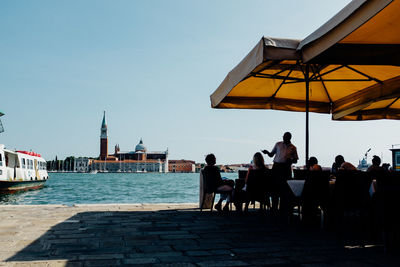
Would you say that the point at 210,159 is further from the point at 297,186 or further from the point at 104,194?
the point at 104,194

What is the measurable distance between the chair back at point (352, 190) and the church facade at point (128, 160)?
141 meters

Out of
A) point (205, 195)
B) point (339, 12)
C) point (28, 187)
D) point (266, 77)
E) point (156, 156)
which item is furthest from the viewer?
point (156, 156)

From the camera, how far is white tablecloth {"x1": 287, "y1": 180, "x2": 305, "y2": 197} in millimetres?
4367

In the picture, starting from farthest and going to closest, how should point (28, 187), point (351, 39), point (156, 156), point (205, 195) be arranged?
point (156, 156) < point (28, 187) < point (205, 195) < point (351, 39)

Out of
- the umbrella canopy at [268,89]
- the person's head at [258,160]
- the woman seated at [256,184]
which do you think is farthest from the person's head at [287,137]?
the umbrella canopy at [268,89]

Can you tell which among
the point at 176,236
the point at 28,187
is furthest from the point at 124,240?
the point at 28,187

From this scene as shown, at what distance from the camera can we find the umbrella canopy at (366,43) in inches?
111

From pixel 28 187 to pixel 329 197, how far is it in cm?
2564

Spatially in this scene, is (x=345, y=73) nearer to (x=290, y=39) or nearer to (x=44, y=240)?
(x=290, y=39)

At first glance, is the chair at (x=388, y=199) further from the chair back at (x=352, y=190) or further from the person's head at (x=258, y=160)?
the person's head at (x=258, y=160)

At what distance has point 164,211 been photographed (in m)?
6.14

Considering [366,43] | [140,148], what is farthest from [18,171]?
[140,148]

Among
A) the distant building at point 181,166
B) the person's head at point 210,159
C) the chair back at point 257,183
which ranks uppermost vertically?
the person's head at point 210,159

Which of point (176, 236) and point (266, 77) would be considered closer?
point (176, 236)
